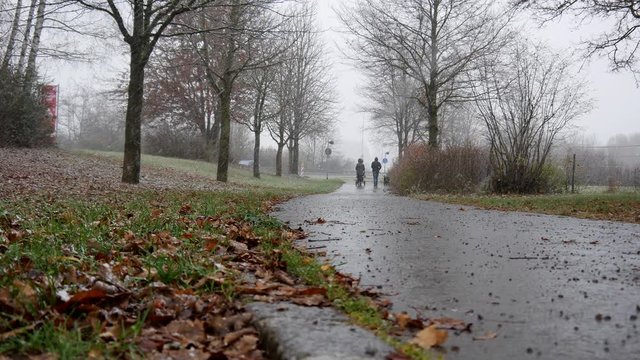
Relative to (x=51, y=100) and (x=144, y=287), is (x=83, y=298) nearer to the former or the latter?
(x=144, y=287)

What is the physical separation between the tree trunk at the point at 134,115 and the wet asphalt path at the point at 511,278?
27.4 ft

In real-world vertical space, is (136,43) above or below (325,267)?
above

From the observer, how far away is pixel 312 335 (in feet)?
7.41

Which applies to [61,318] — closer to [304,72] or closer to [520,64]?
[520,64]

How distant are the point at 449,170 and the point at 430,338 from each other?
15718 millimetres

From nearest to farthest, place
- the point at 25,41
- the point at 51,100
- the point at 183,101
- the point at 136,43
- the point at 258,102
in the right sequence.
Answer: the point at 136,43 → the point at 25,41 → the point at 51,100 → the point at 258,102 → the point at 183,101

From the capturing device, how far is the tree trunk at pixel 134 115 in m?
13.4

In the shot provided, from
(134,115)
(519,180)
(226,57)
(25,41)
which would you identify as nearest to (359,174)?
(226,57)

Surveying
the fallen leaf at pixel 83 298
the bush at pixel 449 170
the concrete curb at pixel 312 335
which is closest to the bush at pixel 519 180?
the bush at pixel 449 170

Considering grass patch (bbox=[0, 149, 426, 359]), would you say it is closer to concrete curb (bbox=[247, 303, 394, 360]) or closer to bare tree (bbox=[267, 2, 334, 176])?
concrete curb (bbox=[247, 303, 394, 360])

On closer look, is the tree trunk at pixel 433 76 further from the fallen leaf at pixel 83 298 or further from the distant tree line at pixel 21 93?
the fallen leaf at pixel 83 298

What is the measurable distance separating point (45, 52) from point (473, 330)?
81.4 feet

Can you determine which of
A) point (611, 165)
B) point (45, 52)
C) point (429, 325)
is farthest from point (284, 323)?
point (611, 165)

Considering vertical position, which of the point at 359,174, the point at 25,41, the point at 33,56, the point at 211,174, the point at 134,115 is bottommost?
the point at 211,174
